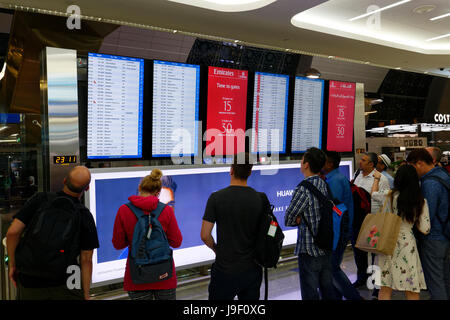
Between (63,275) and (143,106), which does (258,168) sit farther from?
(63,275)

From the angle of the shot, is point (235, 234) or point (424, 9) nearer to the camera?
point (235, 234)

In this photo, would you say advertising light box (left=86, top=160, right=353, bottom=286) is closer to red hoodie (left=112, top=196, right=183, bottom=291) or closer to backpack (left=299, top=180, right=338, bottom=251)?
red hoodie (left=112, top=196, right=183, bottom=291)

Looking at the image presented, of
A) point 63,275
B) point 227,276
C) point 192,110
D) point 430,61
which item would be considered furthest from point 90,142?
point 430,61

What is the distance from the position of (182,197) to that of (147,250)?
4.47 ft

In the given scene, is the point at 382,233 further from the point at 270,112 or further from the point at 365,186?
the point at 270,112

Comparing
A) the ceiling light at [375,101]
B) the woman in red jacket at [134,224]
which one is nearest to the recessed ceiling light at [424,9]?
the ceiling light at [375,101]

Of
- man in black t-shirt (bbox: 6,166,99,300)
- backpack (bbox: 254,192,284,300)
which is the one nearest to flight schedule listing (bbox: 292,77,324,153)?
backpack (bbox: 254,192,284,300)

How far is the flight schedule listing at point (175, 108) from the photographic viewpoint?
12.6 ft

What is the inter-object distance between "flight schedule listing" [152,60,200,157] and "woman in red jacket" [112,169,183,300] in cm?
119

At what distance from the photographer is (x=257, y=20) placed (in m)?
5.83

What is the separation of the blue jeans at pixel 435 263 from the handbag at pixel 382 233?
1.36 feet

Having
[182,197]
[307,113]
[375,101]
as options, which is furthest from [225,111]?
[375,101]

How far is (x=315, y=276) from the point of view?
3053mm

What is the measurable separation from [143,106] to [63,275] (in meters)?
1.89
